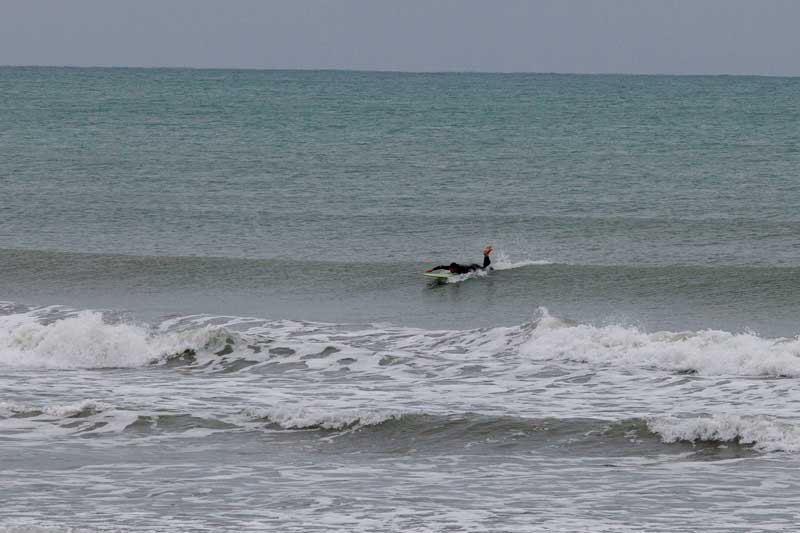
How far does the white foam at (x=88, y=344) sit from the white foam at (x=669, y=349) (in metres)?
6.83

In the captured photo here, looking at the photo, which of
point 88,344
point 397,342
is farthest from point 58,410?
point 397,342

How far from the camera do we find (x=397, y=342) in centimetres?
2575

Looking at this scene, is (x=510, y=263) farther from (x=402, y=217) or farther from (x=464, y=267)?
(x=402, y=217)

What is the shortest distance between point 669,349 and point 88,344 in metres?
11.3

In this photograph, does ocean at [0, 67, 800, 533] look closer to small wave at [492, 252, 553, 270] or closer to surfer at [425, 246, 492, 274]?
small wave at [492, 252, 553, 270]

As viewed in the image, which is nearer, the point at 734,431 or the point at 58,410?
the point at 734,431

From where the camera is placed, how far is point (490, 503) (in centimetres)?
1539

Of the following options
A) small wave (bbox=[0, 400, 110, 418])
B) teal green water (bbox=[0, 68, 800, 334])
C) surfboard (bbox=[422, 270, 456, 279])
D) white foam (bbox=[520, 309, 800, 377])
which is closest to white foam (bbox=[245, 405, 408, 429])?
small wave (bbox=[0, 400, 110, 418])

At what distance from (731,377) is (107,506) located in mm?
11526

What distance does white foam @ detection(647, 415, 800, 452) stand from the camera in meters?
17.6

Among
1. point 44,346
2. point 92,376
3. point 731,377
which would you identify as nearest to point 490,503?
point 731,377

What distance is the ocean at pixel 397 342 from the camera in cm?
1581

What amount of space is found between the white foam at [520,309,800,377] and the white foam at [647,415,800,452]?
4.06 meters

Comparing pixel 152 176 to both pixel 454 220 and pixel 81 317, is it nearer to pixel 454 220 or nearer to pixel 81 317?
pixel 454 220
